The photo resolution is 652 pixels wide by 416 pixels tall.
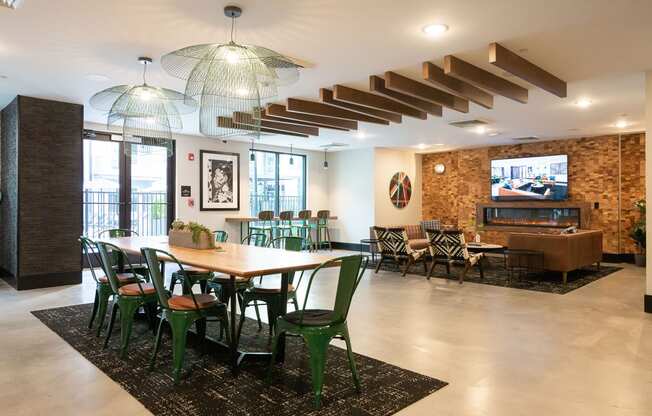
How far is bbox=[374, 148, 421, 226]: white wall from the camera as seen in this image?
37.2 ft

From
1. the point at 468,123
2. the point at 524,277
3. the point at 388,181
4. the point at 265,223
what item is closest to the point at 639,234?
the point at 524,277

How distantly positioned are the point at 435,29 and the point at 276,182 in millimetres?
7967

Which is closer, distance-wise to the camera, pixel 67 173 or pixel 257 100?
pixel 257 100

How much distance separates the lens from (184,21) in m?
3.60

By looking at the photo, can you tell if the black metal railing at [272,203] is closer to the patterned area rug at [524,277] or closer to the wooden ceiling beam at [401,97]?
the patterned area rug at [524,277]

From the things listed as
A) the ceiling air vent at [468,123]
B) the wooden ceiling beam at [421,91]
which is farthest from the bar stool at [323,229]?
the wooden ceiling beam at [421,91]

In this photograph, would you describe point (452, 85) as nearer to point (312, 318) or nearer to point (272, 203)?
point (312, 318)

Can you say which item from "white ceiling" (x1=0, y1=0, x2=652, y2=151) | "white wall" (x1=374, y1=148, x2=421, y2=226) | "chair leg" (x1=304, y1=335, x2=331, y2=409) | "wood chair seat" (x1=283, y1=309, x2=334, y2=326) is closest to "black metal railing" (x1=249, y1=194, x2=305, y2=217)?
"white wall" (x1=374, y1=148, x2=421, y2=226)

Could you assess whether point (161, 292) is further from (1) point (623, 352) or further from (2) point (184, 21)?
(1) point (623, 352)

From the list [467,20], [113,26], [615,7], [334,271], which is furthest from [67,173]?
[615,7]

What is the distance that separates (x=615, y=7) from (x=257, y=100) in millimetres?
2692

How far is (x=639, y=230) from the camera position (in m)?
8.41

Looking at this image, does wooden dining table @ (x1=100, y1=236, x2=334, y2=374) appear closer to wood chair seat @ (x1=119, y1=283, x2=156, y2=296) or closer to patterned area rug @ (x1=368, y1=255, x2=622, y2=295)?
wood chair seat @ (x1=119, y1=283, x2=156, y2=296)

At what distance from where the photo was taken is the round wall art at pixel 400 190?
11766 millimetres
